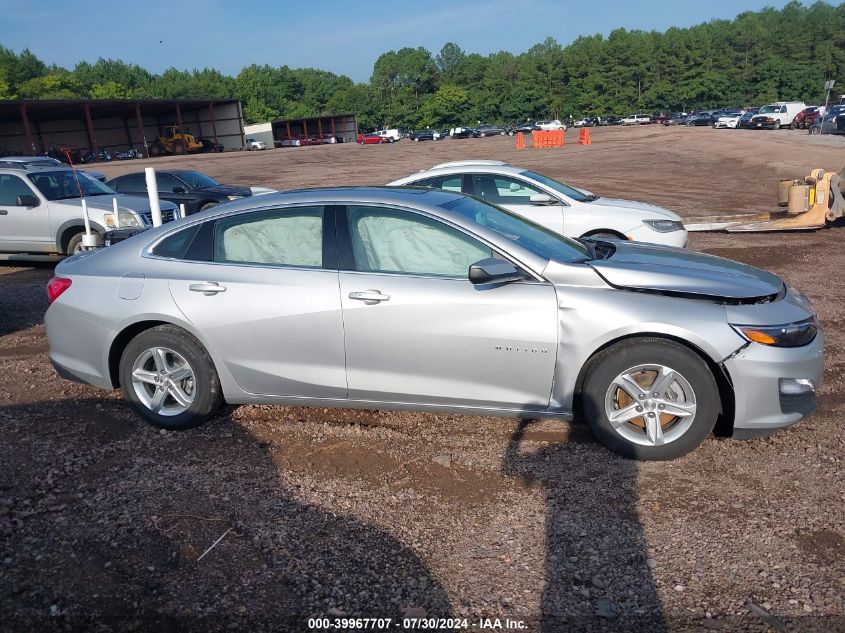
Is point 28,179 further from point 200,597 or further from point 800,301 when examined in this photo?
point 800,301

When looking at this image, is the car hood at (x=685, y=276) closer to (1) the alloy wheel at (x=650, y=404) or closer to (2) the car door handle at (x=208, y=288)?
(1) the alloy wheel at (x=650, y=404)

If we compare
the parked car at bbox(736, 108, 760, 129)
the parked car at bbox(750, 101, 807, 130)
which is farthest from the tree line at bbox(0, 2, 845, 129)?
the parked car at bbox(750, 101, 807, 130)

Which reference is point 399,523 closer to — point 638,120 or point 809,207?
point 809,207

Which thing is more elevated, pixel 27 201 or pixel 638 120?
pixel 27 201

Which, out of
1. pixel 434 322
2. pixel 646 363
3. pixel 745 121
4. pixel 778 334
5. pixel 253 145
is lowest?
pixel 745 121

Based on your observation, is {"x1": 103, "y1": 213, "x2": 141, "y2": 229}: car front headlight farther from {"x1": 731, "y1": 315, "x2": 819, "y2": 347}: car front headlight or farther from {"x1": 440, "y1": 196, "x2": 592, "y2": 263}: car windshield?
{"x1": 731, "y1": 315, "x2": 819, "y2": 347}: car front headlight

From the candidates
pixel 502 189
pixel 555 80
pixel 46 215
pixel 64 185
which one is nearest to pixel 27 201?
pixel 46 215

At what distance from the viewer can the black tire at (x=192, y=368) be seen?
465cm

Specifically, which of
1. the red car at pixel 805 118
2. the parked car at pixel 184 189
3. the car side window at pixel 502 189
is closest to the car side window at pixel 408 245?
the car side window at pixel 502 189

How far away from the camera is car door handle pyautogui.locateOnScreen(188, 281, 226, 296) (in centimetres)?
456

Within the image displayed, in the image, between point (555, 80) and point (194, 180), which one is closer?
point (194, 180)

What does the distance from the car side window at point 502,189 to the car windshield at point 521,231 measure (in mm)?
4222

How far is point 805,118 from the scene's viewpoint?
164 feet

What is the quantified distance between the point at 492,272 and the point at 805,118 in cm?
5509
